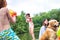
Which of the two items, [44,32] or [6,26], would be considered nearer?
[6,26]

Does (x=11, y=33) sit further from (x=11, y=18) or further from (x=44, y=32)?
(x=44, y=32)

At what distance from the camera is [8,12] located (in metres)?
3.75

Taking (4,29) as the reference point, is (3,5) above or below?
above

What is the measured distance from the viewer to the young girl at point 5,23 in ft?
11.9

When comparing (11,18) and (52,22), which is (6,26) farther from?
(52,22)

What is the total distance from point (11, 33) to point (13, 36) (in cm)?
5

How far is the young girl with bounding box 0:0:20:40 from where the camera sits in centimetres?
364

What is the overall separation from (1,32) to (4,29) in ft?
0.23

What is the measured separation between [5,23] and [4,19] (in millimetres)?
61

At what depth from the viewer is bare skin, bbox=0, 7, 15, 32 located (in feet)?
12.1

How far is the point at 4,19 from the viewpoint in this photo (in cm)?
371

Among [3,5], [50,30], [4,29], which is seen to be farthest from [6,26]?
[50,30]

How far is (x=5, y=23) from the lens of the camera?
12.1 feet

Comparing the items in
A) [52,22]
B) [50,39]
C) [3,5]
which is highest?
[3,5]
